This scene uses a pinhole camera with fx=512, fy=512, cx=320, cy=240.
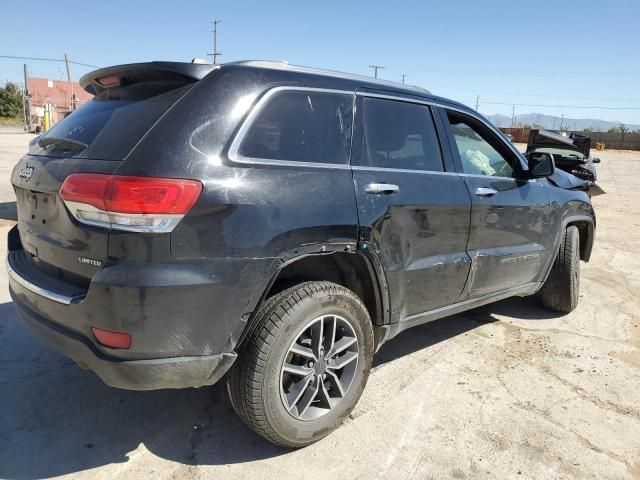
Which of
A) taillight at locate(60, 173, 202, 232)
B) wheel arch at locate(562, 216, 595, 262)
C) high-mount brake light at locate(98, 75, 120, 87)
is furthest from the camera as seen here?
wheel arch at locate(562, 216, 595, 262)

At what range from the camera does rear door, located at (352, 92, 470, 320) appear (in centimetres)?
286

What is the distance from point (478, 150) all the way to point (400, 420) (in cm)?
207

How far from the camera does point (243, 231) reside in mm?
2258

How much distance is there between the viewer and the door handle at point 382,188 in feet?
9.23

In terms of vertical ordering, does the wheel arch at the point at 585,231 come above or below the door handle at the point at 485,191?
below

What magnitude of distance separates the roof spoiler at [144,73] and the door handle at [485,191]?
2.01 m

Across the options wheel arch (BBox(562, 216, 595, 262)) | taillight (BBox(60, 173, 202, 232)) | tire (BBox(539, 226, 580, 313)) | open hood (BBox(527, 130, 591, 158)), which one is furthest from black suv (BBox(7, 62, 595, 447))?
open hood (BBox(527, 130, 591, 158))

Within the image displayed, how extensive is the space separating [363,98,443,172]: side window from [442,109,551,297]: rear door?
0.23m

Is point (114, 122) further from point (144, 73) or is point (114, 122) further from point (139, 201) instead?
point (139, 201)

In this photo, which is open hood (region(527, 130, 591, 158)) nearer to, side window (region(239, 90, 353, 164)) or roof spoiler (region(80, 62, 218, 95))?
side window (region(239, 90, 353, 164))

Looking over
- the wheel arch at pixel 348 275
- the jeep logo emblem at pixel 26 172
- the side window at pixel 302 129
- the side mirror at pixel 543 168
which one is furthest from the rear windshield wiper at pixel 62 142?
the side mirror at pixel 543 168

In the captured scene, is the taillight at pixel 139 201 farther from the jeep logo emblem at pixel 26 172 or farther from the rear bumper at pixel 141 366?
the jeep logo emblem at pixel 26 172

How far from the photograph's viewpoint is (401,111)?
3248 millimetres

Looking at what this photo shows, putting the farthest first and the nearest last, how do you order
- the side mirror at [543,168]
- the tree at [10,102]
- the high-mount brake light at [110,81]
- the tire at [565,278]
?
the tree at [10,102], the tire at [565,278], the side mirror at [543,168], the high-mount brake light at [110,81]
